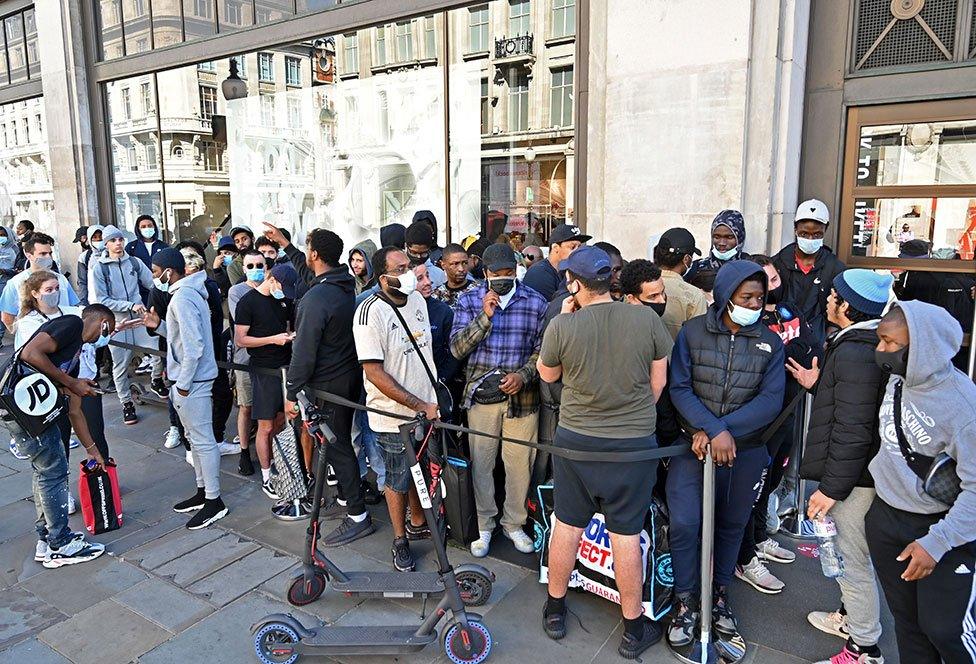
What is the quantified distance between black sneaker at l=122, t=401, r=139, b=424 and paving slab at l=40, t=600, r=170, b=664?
382 cm

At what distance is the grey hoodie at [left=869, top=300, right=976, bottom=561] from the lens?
7.97 ft

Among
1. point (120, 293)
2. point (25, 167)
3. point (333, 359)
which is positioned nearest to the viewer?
point (333, 359)

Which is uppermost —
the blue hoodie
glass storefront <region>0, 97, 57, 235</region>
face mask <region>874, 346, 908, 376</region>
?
glass storefront <region>0, 97, 57, 235</region>

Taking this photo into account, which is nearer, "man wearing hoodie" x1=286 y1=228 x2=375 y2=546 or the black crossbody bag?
the black crossbody bag

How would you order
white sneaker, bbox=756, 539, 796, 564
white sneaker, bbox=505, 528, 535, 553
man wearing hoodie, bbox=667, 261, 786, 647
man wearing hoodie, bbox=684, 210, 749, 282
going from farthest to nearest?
1. man wearing hoodie, bbox=684, 210, 749, 282
2. white sneaker, bbox=505, 528, 535, 553
3. white sneaker, bbox=756, 539, 796, 564
4. man wearing hoodie, bbox=667, 261, 786, 647

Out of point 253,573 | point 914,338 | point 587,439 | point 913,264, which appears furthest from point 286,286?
point 913,264

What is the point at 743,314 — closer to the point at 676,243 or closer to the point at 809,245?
the point at 676,243

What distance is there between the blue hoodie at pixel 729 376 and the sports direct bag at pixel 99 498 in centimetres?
394

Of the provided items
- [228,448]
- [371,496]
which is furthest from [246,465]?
[371,496]

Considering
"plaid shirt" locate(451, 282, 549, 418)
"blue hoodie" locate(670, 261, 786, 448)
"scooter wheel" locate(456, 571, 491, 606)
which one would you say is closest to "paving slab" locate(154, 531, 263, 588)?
"scooter wheel" locate(456, 571, 491, 606)

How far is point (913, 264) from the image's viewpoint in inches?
216

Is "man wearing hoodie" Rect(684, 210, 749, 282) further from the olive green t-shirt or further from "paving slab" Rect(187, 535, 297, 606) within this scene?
"paving slab" Rect(187, 535, 297, 606)

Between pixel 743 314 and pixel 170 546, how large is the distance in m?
3.96

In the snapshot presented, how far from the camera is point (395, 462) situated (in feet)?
13.3
